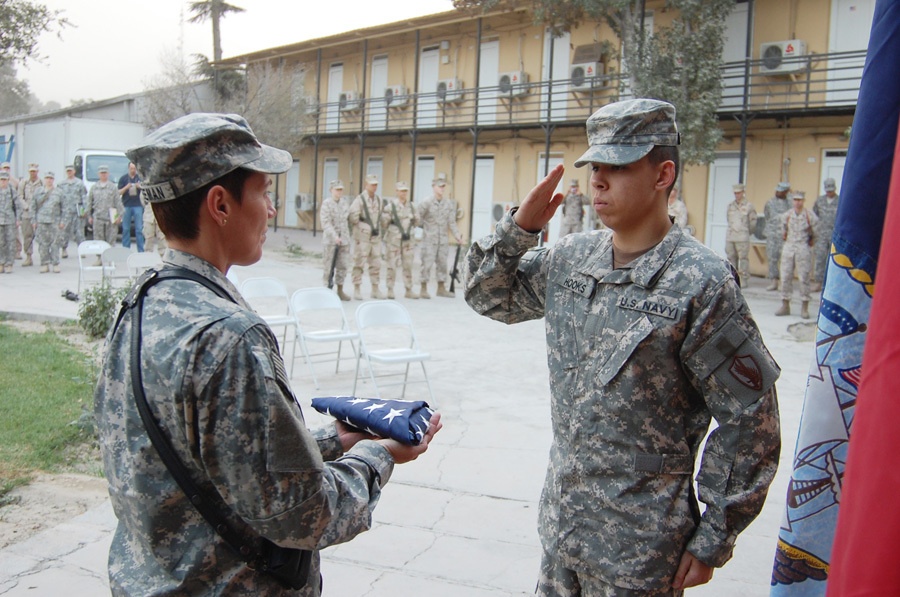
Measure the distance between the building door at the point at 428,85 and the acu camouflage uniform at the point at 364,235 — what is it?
12.9 m

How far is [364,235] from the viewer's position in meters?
13.8

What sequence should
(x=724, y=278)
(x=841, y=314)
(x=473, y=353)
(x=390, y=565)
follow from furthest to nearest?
(x=473, y=353) → (x=390, y=565) → (x=724, y=278) → (x=841, y=314)

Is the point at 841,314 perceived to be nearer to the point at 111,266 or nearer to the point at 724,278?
the point at 724,278

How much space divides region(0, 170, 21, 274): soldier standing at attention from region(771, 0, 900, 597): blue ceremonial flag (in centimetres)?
1681

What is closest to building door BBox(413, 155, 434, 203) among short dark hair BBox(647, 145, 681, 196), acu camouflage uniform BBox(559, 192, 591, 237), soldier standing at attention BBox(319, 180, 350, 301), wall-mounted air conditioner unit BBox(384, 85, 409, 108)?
wall-mounted air conditioner unit BBox(384, 85, 409, 108)

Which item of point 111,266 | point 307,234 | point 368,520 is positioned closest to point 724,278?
point 368,520

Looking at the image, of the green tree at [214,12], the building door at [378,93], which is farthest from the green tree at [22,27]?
the green tree at [214,12]

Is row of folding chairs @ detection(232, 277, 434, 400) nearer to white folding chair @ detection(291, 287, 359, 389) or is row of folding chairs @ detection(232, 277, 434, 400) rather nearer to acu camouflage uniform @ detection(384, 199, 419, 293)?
white folding chair @ detection(291, 287, 359, 389)

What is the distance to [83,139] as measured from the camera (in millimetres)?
22922

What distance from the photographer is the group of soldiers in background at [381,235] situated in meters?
13.6

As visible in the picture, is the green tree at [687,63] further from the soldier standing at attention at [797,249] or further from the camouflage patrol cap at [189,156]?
the camouflage patrol cap at [189,156]

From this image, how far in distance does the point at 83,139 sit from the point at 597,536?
24.2 meters

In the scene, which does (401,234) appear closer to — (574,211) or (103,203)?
(574,211)

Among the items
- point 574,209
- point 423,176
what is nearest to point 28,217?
point 574,209
